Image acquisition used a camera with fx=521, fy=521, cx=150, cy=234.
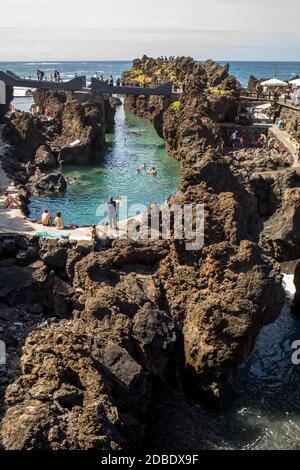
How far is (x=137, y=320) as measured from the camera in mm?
18141

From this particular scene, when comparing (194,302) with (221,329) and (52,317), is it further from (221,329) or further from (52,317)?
(52,317)

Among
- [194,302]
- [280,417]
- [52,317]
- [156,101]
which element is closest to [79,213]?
[52,317]

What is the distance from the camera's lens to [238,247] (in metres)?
18.9

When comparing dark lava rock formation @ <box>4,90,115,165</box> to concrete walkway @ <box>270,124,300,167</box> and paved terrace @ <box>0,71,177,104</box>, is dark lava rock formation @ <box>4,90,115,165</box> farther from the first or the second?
concrete walkway @ <box>270,124,300,167</box>

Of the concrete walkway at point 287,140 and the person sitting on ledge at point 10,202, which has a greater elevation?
the concrete walkway at point 287,140

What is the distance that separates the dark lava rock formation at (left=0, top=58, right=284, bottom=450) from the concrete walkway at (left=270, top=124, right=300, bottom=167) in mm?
21210

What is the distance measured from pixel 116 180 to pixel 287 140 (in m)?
17.4

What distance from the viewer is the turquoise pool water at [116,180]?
37.5 metres

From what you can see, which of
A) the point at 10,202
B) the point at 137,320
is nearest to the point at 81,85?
the point at 10,202

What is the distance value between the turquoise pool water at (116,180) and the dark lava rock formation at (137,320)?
10.5 meters

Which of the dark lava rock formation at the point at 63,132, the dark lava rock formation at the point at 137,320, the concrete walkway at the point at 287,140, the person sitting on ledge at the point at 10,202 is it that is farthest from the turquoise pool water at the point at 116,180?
the dark lava rock formation at the point at 137,320

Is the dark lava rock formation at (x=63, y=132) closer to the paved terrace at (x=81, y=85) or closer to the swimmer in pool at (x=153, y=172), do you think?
the paved terrace at (x=81, y=85)
